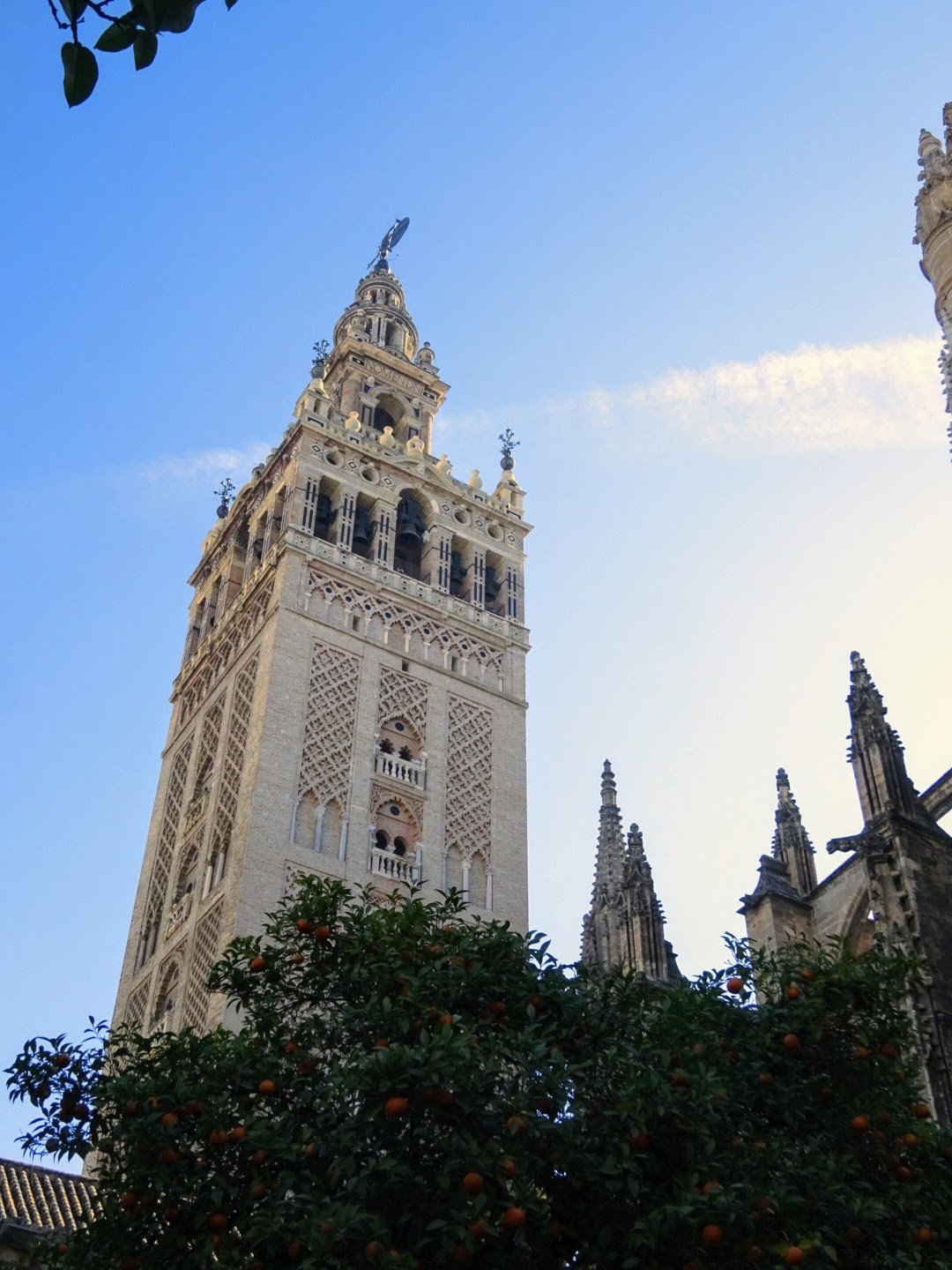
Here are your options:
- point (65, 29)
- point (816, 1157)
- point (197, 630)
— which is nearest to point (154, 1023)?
point (197, 630)

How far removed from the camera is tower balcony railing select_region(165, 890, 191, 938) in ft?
85.9

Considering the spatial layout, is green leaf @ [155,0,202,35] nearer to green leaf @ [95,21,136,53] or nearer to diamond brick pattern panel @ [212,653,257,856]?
green leaf @ [95,21,136,53]

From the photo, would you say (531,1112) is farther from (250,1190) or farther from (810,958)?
(810,958)

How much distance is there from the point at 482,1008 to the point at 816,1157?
7.98 feet

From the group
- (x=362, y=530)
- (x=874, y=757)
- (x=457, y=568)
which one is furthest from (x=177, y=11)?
(x=457, y=568)

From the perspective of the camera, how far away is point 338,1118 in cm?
942

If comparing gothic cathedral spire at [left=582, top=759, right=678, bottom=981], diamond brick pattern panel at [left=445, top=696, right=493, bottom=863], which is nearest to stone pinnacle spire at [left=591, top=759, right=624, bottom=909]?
gothic cathedral spire at [left=582, top=759, right=678, bottom=981]

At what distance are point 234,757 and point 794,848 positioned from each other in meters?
10.1

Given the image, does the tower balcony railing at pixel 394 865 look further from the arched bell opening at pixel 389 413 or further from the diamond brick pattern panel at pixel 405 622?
the arched bell opening at pixel 389 413

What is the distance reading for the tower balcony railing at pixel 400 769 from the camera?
27.0 m

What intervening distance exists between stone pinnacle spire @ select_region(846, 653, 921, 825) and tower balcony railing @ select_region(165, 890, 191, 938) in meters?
12.0

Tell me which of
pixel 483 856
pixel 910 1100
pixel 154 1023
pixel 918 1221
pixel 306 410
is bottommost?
pixel 918 1221

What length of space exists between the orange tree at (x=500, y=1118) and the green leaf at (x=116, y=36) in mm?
6233

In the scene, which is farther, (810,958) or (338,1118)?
(810,958)
